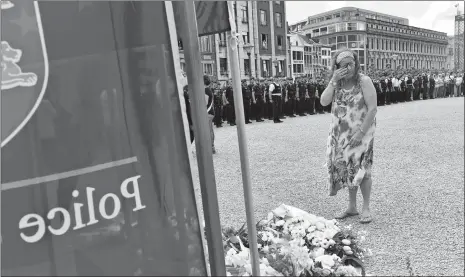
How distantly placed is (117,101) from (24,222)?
527 millimetres

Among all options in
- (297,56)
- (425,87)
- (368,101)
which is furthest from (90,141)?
(297,56)

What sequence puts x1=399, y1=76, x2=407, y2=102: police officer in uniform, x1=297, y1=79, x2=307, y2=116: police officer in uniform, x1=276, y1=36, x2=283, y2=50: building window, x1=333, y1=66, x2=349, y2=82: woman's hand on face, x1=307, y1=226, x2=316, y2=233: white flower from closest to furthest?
x1=307, y1=226, x2=316, y2=233: white flower → x1=333, y1=66, x2=349, y2=82: woman's hand on face → x1=297, y1=79, x2=307, y2=116: police officer in uniform → x1=399, y1=76, x2=407, y2=102: police officer in uniform → x1=276, y1=36, x2=283, y2=50: building window

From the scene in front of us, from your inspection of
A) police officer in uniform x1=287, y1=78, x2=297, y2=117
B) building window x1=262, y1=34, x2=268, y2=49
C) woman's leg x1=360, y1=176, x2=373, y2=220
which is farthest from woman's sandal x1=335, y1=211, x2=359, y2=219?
building window x1=262, y1=34, x2=268, y2=49

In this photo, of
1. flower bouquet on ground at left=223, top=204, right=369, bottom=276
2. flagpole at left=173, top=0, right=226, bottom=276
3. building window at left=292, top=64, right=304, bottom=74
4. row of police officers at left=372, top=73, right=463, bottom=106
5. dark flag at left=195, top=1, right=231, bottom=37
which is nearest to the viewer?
flagpole at left=173, top=0, right=226, bottom=276

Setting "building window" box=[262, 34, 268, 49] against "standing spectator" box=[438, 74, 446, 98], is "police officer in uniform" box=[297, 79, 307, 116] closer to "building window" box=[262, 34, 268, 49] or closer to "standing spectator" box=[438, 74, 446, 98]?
"standing spectator" box=[438, 74, 446, 98]

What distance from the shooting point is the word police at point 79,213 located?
1605 mm

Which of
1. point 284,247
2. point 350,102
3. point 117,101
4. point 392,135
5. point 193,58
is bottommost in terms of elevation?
point 392,135

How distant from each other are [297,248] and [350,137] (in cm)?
Answer: 170

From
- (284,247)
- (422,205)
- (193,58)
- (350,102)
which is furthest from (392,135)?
(193,58)

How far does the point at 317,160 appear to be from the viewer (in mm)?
8195

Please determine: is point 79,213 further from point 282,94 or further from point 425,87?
point 425,87

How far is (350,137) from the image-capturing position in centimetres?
419

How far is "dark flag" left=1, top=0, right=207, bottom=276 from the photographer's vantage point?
1.59 meters

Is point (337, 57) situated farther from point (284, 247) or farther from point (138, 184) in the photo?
point (138, 184)
